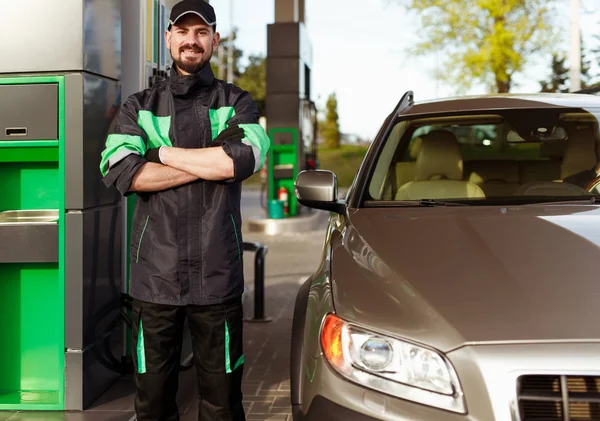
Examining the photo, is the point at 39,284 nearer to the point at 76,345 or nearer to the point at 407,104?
the point at 76,345

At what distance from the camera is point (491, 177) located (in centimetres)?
432

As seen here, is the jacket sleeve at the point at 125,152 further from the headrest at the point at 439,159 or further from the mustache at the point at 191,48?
the headrest at the point at 439,159

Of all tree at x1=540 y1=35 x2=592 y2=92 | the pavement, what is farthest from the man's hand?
tree at x1=540 y1=35 x2=592 y2=92

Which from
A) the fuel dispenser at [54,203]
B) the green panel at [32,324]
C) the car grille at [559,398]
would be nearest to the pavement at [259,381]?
the fuel dispenser at [54,203]

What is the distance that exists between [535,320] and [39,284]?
323 centimetres

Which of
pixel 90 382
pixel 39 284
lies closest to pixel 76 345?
pixel 90 382

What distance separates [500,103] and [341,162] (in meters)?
41.3

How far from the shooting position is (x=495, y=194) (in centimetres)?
367

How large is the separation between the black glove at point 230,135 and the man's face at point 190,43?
289mm

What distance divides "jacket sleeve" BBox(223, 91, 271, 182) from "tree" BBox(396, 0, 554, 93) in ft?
76.3

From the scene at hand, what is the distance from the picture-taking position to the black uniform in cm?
321

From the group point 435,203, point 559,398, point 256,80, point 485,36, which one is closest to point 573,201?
point 435,203

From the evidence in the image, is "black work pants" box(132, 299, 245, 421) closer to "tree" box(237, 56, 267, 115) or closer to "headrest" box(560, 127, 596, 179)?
"headrest" box(560, 127, 596, 179)

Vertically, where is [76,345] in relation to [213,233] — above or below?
below
